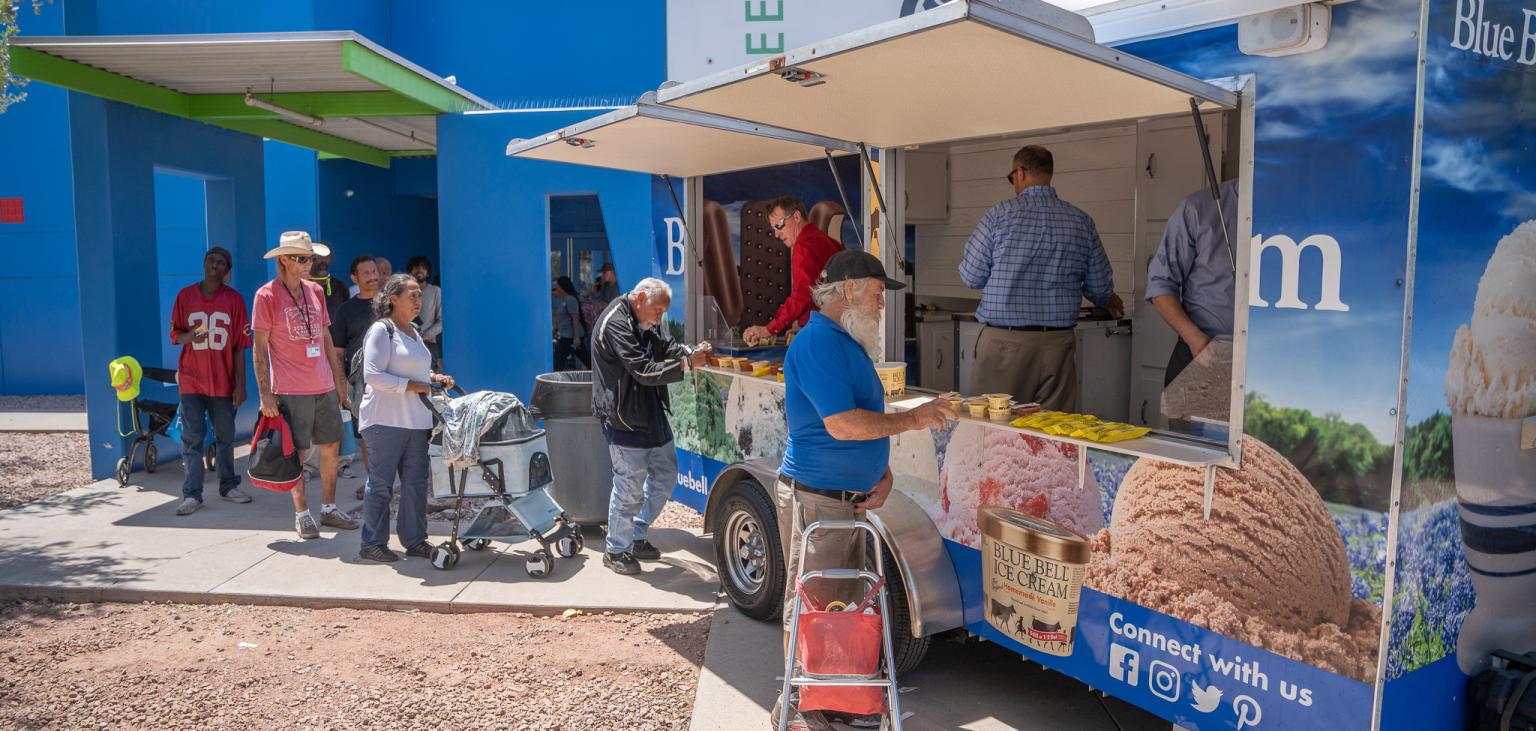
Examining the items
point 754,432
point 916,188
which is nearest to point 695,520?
point 754,432

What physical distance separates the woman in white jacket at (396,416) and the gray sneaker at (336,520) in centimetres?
72

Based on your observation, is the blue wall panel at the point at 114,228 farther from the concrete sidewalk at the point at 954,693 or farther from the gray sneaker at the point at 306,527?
the concrete sidewalk at the point at 954,693

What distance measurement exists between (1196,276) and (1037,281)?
0.94 m

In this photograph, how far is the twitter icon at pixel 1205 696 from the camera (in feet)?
10.5

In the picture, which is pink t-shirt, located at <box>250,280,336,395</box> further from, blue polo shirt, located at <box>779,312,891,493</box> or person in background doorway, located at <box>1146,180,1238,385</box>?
person in background doorway, located at <box>1146,180,1238,385</box>

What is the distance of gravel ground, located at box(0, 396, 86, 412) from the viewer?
12.9m

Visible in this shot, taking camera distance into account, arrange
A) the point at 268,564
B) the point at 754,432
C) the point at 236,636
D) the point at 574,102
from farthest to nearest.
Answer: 1. the point at 574,102
2. the point at 268,564
3. the point at 754,432
4. the point at 236,636

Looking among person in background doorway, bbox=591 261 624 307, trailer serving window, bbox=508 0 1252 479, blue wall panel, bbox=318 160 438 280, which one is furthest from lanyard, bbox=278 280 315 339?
person in background doorway, bbox=591 261 624 307

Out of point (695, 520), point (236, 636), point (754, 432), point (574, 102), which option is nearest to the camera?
point (236, 636)

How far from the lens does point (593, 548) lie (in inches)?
251

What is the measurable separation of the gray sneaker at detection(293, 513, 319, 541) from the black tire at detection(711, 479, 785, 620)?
2.83m

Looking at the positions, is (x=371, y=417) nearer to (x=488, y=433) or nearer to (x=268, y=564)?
(x=488, y=433)

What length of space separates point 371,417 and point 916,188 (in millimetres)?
4110

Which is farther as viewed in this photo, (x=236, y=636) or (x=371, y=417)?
(x=371, y=417)
